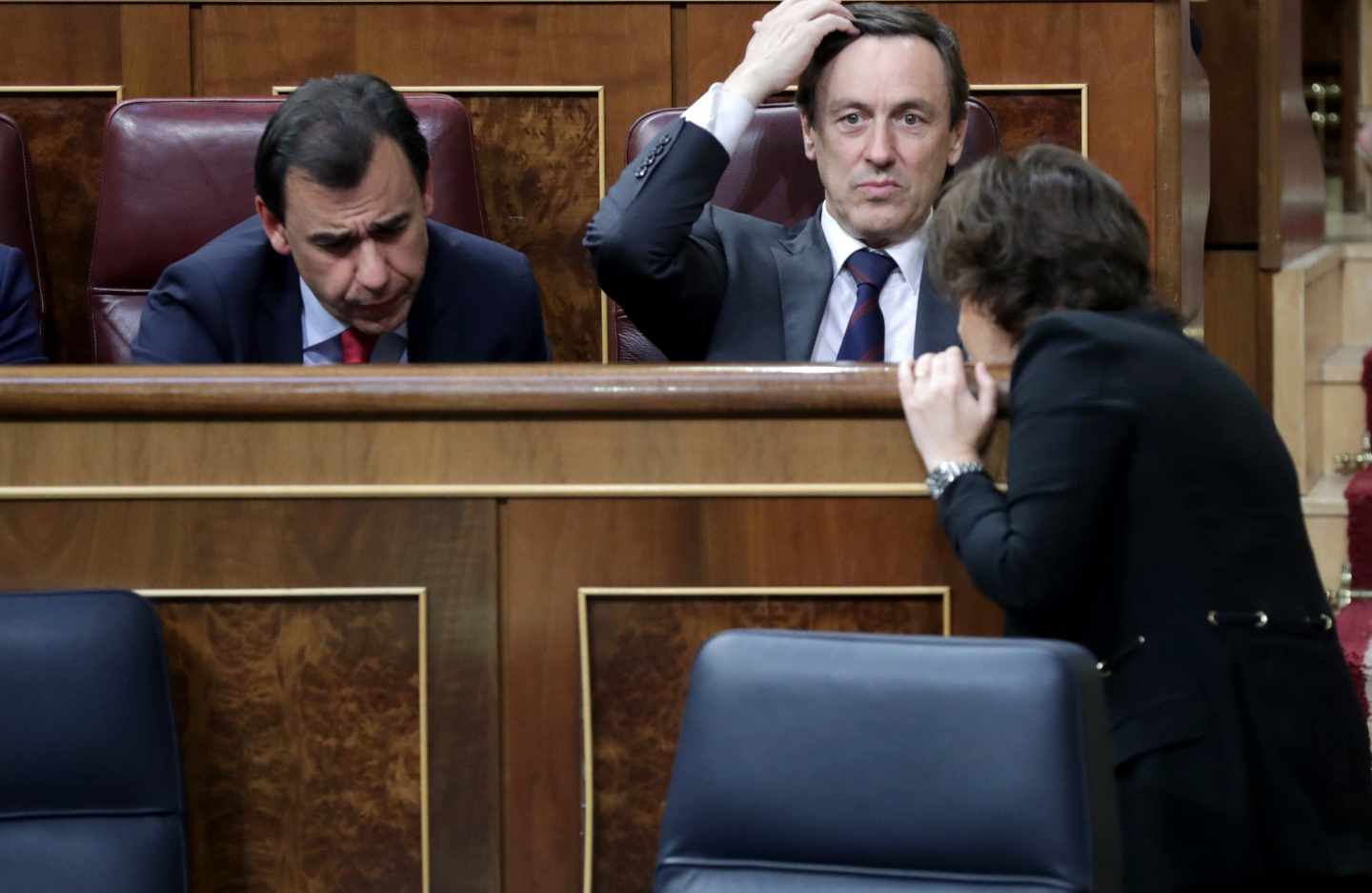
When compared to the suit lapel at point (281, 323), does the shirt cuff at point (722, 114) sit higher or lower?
higher

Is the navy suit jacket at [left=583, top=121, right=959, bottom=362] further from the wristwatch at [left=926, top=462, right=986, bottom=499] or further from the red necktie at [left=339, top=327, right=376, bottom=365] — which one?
the wristwatch at [left=926, top=462, right=986, bottom=499]

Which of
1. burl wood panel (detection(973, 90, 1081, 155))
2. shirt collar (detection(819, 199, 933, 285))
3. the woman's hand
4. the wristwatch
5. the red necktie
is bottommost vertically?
the wristwatch

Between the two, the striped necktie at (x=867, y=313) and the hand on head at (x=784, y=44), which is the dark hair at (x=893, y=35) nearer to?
the hand on head at (x=784, y=44)

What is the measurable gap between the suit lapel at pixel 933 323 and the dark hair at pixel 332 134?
0.39 metres

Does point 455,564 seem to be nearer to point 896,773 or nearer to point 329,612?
point 329,612

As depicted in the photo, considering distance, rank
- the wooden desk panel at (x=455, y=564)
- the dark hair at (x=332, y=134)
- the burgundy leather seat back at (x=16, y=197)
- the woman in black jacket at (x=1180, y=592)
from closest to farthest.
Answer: the woman in black jacket at (x=1180, y=592) < the wooden desk panel at (x=455, y=564) < the dark hair at (x=332, y=134) < the burgundy leather seat back at (x=16, y=197)

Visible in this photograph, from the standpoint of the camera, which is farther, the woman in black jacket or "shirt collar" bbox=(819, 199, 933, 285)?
"shirt collar" bbox=(819, 199, 933, 285)

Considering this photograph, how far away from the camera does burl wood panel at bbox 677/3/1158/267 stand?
6.02 feet

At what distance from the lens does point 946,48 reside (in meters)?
1.59

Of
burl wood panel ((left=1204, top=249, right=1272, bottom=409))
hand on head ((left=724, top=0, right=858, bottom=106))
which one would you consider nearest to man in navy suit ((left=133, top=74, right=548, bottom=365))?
hand on head ((left=724, top=0, right=858, bottom=106))

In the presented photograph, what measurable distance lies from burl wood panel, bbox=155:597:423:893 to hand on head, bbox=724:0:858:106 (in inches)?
23.0

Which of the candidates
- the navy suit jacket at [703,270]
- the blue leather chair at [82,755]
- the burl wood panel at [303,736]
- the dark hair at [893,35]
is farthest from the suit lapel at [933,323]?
the blue leather chair at [82,755]

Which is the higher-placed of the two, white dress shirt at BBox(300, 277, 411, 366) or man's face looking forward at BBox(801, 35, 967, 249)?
man's face looking forward at BBox(801, 35, 967, 249)

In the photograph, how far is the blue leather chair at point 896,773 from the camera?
2.90ft
